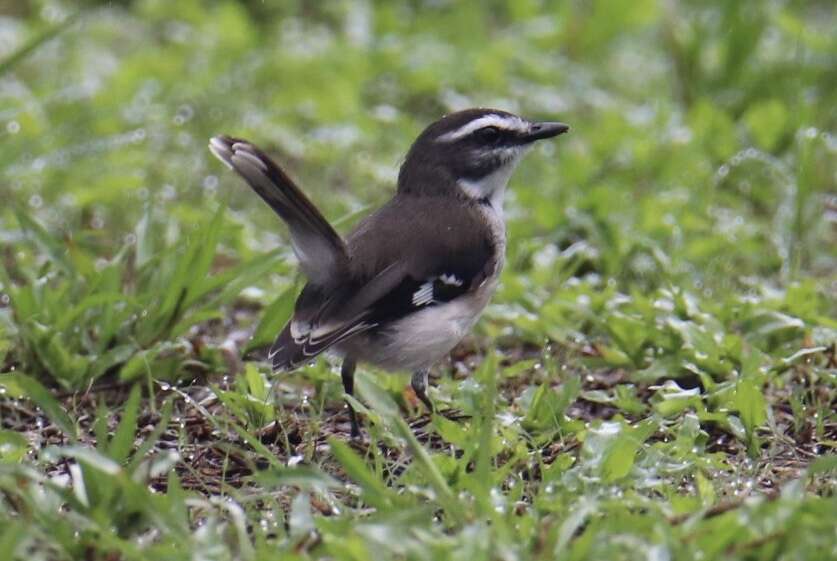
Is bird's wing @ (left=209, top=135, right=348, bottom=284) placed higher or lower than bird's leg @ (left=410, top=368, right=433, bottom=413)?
higher

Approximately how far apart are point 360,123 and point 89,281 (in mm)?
3184

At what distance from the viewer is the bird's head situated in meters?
5.73

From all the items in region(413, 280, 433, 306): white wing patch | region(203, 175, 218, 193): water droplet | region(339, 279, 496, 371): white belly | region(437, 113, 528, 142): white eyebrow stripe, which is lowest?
region(203, 175, 218, 193): water droplet

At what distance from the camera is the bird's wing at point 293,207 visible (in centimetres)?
471

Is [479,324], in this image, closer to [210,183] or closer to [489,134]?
[489,134]

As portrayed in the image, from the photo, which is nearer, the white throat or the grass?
the grass

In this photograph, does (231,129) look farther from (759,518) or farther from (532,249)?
(759,518)

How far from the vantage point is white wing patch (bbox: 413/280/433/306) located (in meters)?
5.13

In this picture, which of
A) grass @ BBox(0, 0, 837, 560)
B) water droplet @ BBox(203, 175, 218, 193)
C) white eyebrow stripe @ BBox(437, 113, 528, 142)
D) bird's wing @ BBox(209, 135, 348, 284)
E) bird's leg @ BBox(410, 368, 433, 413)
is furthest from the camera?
water droplet @ BBox(203, 175, 218, 193)

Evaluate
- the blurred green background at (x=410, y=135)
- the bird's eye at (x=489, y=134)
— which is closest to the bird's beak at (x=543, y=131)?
the bird's eye at (x=489, y=134)

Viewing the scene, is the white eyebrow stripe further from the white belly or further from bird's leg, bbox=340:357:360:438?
bird's leg, bbox=340:357:360:438

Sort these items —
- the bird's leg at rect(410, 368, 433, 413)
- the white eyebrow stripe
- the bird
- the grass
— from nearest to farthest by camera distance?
the grass < the bird < the bird's leg at rect(410, 368, 433, 413) < the white eyebrow stripe

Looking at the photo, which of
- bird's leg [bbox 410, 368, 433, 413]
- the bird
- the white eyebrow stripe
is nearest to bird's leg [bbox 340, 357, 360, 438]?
the bird

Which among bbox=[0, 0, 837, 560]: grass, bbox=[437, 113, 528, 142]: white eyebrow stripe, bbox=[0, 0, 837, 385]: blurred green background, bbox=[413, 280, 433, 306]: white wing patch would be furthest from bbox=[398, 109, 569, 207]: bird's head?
bbox=[413, 280, 433, 306]: white wing patch
